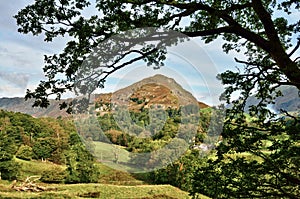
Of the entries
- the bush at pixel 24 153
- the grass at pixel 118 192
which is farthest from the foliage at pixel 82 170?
the bush at pixel 24 153

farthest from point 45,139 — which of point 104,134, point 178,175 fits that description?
point 104,134

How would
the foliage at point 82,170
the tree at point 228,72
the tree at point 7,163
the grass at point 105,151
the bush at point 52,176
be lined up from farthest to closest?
the foliage at point 82,170 → the bush at point 52,176 → the tree at point 7,163 → the grass at point 105,151 → the tree at point 228,72

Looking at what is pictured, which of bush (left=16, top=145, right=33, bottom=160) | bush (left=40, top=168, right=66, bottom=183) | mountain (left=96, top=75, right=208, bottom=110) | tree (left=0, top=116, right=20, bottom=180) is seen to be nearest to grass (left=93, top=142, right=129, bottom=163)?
mountain (left=96, top=75, right=208, bottom=110)

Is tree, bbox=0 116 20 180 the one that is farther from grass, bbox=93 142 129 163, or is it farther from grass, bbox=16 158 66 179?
grass, bbox=93 142 129 163

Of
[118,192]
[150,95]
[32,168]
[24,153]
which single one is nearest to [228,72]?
[150,95]

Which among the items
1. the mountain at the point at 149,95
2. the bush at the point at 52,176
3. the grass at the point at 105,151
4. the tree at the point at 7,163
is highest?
the mountain at the point at 149,95

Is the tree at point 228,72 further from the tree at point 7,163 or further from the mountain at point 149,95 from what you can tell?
the tree at point 7,163

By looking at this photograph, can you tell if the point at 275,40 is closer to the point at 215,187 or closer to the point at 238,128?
the point at 238,128

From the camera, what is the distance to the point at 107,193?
45.6 meters

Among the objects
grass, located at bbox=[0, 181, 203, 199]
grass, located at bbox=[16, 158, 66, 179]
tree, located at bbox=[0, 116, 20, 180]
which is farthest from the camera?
grass, located at bbox=[16, 158, 66, 179]

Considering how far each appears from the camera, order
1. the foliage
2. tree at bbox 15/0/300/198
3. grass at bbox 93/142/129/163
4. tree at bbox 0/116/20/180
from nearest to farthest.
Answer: tree at bbox 15/0/300/198, grass at bbox 93/142/129/163, tree at bbox 0/116/20/180, the foliage

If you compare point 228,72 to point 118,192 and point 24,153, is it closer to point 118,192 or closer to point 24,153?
point 118,192

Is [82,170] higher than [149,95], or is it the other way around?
[149,95]

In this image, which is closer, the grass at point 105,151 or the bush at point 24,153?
the grass at point 105,151
